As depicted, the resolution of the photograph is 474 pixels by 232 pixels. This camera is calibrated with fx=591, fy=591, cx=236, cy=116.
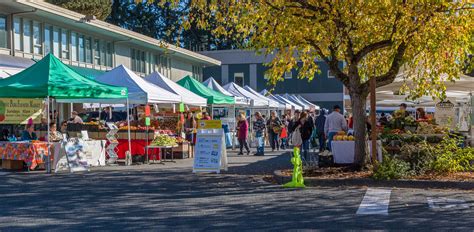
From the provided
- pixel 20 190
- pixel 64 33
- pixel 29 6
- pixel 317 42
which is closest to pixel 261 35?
pixel 317 42

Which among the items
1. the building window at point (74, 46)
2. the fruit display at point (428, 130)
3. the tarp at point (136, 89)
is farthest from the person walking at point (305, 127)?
the building window at point (74, 46)

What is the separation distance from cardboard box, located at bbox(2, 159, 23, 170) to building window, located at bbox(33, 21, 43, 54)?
9779mm

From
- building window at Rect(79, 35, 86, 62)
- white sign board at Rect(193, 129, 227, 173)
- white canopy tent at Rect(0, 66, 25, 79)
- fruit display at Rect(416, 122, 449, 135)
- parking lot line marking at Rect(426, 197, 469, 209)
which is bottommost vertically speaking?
parking lot line marking at Rect(426, 197, 469, 209)

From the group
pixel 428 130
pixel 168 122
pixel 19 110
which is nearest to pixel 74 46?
pixel 19 110

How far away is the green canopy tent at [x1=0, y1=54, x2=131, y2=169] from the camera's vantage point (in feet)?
47.9

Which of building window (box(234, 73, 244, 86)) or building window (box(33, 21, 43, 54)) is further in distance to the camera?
building window (box(234, 73, 244, 86))

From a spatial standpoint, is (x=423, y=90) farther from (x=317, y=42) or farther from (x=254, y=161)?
(x=254, y=161)

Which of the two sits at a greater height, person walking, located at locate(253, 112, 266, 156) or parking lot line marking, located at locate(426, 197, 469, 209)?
person walking, located at locate(253, 112, 266, 156)

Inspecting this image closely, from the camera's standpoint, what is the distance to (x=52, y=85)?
48.1 ft

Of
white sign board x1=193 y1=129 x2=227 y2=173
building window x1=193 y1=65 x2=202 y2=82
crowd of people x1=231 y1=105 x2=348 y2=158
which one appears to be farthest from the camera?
building window x1=193 y1=65 x2=202 y2=82

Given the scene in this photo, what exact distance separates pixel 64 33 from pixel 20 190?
16.8 meters

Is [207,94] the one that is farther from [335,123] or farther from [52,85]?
[52,85]

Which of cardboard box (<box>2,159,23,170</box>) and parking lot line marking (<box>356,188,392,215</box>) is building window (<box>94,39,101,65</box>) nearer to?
cardboard box (<box>2,159,23,170</box>)

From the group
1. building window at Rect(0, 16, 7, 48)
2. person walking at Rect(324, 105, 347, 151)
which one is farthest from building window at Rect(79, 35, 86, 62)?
person walking at Rect(324, 105, 347, 151)
